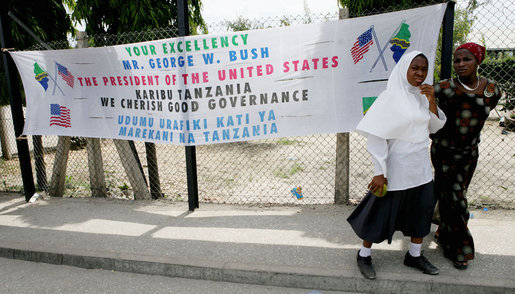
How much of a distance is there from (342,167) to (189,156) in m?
1.83

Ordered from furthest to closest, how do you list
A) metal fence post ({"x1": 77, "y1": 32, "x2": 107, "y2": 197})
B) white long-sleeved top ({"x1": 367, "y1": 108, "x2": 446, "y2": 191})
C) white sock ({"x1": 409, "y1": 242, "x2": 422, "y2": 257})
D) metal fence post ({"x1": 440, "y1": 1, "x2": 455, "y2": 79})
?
metal fence post ({"x1": 77, "y1": 32, "x2": 107, "y2": 197})
metal fence post ({"x1": 440, "y1": 1, "x2": 455, "y2": 79})
white sock ({"x1": 409, "y1": 242, "x2": 422, "y2": 257})
white long-sleeved top ({"x1": 367, "y1": 108, "x2": 446, "y2": 191})

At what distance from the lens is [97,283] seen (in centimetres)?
317

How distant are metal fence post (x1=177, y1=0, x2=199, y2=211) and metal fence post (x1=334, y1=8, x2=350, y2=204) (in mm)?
1725

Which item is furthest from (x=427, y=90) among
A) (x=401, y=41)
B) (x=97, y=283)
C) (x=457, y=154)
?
(x=97, y=283)

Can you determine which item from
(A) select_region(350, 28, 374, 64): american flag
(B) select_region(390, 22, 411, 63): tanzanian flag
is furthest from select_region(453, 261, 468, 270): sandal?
(A) select_region(350, 28, 374, 64): american flag

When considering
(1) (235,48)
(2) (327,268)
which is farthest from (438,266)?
(1) (235,48)

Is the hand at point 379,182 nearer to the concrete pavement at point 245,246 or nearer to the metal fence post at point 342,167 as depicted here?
the concrete pavement at point 245,246

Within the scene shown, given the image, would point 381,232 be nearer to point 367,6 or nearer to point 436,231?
point 436,231

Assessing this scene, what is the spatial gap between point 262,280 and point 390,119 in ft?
5.53

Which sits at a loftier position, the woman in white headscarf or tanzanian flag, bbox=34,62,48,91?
tanzanian flag, bbox=34,62,48,91

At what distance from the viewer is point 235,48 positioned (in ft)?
12.8

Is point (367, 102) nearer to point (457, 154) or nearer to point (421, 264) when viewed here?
point (457, 154)

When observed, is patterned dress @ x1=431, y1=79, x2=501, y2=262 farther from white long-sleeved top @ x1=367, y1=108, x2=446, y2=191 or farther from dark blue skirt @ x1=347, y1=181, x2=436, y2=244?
dark blue skirt @ x1=347, y1=181, x2=436, y2=244

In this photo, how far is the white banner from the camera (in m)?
Answer: 3.61
